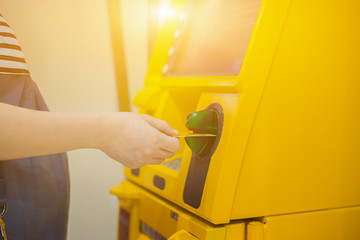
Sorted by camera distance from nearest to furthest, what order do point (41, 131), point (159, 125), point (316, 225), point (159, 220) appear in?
point (41, 131) < point (159, 125) < point (316, 225) < point (159, 220)

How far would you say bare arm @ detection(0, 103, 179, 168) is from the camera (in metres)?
0.66

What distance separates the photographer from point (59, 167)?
3.14ft

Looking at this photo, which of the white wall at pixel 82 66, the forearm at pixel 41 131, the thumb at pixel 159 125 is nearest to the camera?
the forearm at pixel 41 131

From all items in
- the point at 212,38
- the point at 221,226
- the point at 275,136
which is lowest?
the point at 221,226

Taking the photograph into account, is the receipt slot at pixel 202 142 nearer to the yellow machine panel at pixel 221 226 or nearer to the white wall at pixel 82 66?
the yellow machine panel at pixel 221 226

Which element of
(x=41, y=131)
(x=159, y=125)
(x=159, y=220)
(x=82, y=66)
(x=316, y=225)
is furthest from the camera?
(x=82, y=66)

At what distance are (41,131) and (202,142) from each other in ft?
1.21

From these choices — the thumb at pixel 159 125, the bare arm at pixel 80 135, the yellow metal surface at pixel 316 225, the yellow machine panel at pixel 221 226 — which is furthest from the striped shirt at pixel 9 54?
the yellow metal surface at pixel 316 225

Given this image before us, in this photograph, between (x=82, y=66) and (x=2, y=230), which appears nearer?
(x=2, y=230)

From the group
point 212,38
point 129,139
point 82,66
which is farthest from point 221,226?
point 82,66

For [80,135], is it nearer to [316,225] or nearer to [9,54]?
[9,54]

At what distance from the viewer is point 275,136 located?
0.85m

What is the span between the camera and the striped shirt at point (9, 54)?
0.83m

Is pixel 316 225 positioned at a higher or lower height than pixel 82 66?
lower
